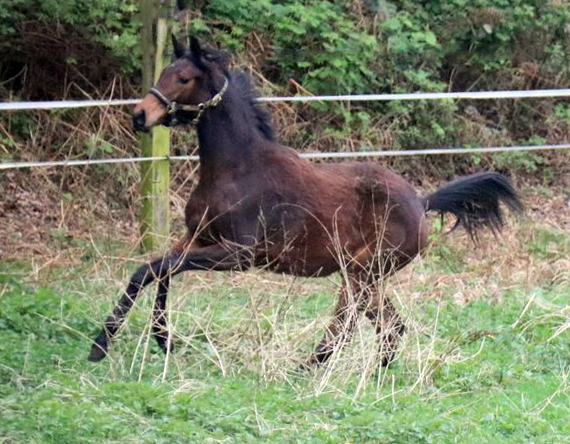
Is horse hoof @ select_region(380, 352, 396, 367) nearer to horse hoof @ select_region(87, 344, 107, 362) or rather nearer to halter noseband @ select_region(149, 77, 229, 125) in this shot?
horse hoof @ select_region(87, 344, 107, 362)

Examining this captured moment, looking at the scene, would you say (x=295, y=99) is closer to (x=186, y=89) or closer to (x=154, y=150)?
(x=154, y=150)

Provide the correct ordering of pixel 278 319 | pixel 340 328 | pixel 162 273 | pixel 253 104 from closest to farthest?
1. pixel 278 319
2. pixel 340 328
3. pixel 162 273
4. pixel 253 104

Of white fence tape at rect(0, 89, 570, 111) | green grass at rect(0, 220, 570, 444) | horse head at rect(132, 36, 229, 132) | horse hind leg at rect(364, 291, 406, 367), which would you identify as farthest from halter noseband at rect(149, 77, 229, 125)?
horse hind leg at rect(364, 291, 406, 367)

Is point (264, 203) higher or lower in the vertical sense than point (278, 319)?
higher

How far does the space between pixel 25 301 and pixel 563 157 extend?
1015 centimetres

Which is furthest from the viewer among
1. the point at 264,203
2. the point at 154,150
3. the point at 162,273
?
the point at 154,150

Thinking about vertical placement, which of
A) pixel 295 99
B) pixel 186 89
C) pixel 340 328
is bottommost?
pixel 340 328

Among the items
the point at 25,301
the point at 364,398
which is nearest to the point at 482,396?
the point at 364,398

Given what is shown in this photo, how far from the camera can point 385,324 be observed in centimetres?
822

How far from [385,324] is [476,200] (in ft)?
7.21

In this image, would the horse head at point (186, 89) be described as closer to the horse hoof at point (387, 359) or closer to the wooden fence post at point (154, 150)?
the horse hoof at point (387, 359)

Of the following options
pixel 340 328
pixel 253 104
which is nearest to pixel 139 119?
pixel 253 104

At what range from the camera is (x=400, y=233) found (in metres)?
9.47

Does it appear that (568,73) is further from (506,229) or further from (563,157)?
(506,229)
